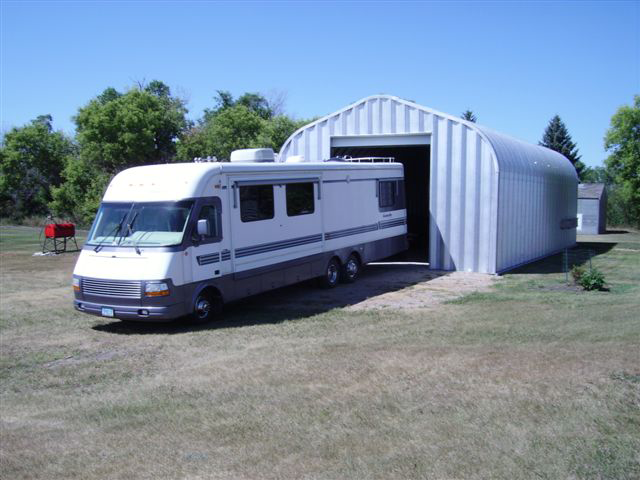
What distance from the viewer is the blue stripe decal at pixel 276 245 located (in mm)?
11633

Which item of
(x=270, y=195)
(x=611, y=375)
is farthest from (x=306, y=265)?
(x=611, y=375)

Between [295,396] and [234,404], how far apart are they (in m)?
0.66

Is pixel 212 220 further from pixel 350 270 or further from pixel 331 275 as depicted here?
pixel 350 270

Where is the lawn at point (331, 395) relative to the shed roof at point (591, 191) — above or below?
below

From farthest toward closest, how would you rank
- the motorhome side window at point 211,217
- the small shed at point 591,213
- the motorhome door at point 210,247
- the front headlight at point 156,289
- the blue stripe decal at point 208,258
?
1. the small shed at point 591,213
2. the motorhome side window at point 211,217
3. the blue stripe decal at point 208,258
4. the motorhome door at point 210,247
5. the front headlight at point 156,289

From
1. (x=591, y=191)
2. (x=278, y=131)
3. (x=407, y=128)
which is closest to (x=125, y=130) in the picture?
(x=278, y=131)

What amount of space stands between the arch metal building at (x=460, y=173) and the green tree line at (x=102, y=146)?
21149 millimetres

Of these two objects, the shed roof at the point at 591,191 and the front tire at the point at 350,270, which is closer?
the front tire at the point at 350,270

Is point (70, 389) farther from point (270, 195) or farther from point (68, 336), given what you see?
point (270, 195)

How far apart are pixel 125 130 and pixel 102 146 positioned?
1.72 metres

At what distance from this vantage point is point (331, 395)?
6695 mm

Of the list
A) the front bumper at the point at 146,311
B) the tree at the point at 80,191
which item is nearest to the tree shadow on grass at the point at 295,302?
the front bumper at the point at 146,311

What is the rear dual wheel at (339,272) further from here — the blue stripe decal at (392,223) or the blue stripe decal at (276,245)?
the blue stripe decal at (392,223)

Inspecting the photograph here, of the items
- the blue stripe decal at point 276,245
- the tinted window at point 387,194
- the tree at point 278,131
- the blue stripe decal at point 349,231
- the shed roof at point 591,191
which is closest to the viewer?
the blue stripe decal at point 276,245
